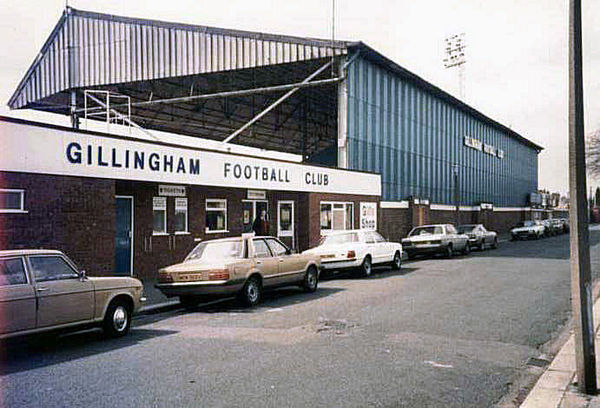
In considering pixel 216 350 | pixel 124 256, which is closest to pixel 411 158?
pixel 124 256

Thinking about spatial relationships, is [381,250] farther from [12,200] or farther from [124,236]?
[12,200]

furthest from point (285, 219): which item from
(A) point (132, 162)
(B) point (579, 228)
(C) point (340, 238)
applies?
(B) point (579, 228)

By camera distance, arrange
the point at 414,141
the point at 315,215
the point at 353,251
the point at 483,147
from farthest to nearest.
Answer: the point at 483,147
the point at 414,141
the point at 315,215
the point at 353,251

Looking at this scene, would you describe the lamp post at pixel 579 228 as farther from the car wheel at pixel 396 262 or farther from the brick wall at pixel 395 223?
the brick wall at pixel 395 223

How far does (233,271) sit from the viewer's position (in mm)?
11492

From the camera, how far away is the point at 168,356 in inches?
292

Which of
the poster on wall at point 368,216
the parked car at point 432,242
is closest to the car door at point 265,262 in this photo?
the parked car at point 432,242

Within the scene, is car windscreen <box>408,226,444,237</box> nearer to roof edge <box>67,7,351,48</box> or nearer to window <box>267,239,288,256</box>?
roof edge <box>67,7,351,48</box>

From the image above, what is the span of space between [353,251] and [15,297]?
36.7 feet

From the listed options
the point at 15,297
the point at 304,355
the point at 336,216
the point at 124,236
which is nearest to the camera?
the point at 15,297

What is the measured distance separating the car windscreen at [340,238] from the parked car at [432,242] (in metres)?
7.26

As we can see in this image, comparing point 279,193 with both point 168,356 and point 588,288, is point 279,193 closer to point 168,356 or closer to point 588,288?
point 168,356

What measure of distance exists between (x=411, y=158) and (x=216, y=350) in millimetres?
30400

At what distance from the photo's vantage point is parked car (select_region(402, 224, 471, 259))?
24.3 meters
